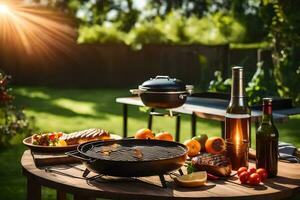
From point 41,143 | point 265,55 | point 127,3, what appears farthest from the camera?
point 127,3

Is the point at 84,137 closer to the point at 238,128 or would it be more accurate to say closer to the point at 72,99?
the point at 238,128

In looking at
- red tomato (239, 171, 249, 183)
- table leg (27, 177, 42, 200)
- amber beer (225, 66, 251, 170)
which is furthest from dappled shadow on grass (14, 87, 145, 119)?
red tomato (239, 171, 249, 183)

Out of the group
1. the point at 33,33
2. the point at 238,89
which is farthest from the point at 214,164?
the point at 33,33

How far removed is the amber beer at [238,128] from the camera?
2527 millimetres

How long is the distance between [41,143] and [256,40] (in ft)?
51.5

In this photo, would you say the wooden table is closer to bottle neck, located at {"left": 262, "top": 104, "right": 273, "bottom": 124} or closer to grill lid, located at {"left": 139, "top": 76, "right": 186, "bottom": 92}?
grill lid, located at {"left": 139, "top": 76, "right": 186, "bottom": 92}

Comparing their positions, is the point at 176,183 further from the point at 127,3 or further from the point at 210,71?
the point at 127,3

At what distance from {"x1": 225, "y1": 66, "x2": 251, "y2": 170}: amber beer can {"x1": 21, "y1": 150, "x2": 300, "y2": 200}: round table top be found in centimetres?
18

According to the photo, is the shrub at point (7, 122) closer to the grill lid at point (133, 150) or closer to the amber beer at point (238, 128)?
the grill lid at point (133, 150)

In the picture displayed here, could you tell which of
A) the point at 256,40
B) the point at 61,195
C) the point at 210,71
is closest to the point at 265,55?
the point at 210,71

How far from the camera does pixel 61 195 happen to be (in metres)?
3.36

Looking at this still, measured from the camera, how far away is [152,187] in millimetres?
2262

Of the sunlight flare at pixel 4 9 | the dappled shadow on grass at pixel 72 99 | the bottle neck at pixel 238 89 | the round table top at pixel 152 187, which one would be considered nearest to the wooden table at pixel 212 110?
the bottle neck at pixel 238 89

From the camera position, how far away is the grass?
17.8 ft
